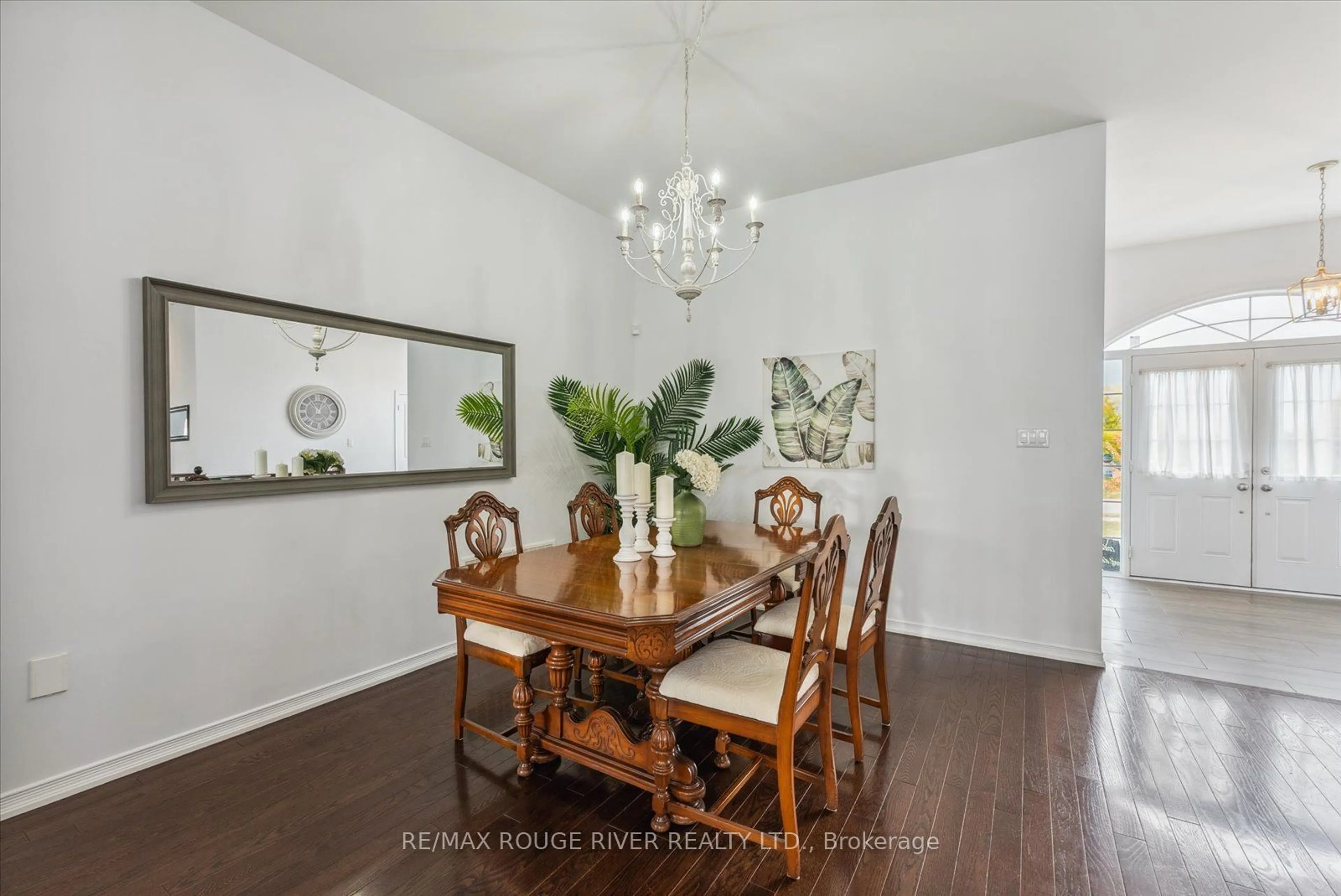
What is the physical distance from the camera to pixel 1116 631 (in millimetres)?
3861

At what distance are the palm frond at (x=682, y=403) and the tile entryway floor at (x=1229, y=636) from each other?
300 cm

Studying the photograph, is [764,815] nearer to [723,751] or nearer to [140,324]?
[723,751]

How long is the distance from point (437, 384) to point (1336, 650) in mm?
5522

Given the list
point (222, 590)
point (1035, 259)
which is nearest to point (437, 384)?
point (222, 590)

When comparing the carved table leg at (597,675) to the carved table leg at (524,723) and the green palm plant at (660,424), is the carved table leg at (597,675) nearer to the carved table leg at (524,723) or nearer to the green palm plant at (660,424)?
the carved table leg at (524,723)

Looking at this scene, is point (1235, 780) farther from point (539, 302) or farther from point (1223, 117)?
point (539, 302)

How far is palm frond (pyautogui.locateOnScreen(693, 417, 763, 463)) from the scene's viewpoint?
421cm

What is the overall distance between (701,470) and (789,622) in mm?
736

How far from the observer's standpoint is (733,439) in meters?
4.25

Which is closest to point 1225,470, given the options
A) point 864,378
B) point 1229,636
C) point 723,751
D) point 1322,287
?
point 1322,287

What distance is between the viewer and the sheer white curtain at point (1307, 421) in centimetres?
457

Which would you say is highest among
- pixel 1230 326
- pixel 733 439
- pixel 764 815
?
pixel 1230 326

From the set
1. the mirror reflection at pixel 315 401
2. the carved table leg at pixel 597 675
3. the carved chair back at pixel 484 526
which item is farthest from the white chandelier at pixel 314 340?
the carved table leg at pixel 597 675

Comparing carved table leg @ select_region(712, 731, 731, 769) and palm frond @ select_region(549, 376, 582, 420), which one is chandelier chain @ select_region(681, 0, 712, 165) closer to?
palm frond @ select_region(549, 376, 582, 420)
